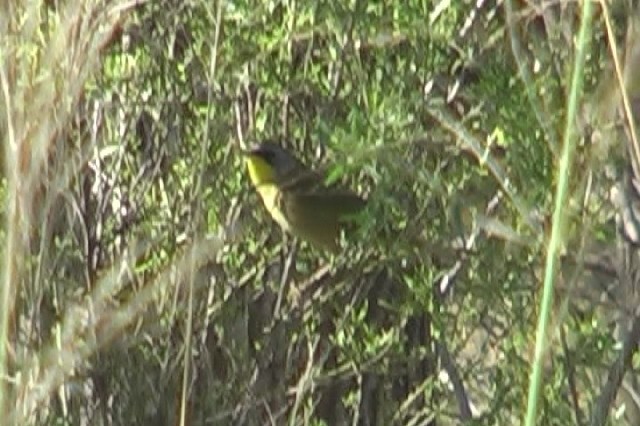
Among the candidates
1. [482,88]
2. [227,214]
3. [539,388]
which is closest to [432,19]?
[482,88]

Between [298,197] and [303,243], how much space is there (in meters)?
0.11

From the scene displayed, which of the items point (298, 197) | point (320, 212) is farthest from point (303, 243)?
point (320, 212)

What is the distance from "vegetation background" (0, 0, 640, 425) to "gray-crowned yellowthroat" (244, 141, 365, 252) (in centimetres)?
5

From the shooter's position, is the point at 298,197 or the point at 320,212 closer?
the point at 320,212

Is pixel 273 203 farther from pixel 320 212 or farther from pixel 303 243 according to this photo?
pixel 320 212

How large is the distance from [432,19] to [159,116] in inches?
42.6

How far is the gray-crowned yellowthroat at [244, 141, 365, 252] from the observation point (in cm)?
360

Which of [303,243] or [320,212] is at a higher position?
[320,212]

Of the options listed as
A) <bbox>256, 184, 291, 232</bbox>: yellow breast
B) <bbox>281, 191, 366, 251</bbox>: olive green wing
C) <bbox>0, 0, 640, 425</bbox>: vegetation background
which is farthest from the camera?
<bbox>256, 184, 291, 232</bbox>: yellow breast

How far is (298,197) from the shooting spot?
3814 mm

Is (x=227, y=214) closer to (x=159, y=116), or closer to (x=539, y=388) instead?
(x=159, y=116)

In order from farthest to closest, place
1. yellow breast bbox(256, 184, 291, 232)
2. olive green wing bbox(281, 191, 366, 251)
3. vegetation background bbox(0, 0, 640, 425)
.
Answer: yellow breast bbox(256, 184, 291, 232), olive green wing bbox(281, 191, 366, 251), vegetation background bbox(0, 0, 640, 425)

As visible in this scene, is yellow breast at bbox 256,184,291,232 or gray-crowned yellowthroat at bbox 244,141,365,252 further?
yellow breast at bbox 256,184,291,232

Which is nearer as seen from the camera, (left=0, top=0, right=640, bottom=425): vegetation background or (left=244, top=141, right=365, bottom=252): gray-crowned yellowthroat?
(left=0, top=0, right=640, bottom=425): vegetation background
